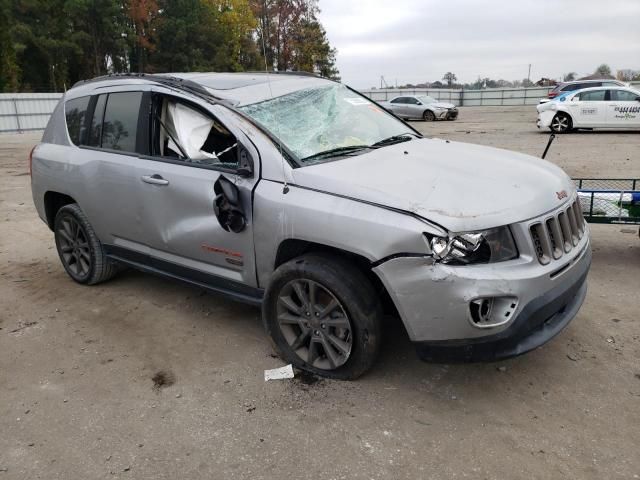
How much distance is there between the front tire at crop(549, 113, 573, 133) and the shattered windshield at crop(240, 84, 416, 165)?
1521cm

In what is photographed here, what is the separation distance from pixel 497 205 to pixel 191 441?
1947 mm

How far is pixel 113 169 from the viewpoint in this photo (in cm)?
410

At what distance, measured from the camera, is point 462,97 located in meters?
46.1

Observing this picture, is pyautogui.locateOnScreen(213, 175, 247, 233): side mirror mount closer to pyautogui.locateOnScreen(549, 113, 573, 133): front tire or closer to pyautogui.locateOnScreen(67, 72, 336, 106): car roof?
pyautogui.locateOnScreen(67, 72, 336, 106): car roof

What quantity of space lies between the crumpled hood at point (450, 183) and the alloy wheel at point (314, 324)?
0.61 metres

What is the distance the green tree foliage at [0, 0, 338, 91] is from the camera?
132ft

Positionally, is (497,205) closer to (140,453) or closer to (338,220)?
(338,220)

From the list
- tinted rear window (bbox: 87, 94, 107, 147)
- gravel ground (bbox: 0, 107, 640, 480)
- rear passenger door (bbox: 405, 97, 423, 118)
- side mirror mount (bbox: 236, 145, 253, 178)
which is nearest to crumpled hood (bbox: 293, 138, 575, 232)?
side mirror mount (bbox: 236, 145, 253, 178)

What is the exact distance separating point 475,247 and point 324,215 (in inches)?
31.3

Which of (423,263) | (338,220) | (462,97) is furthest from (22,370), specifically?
(462,97)

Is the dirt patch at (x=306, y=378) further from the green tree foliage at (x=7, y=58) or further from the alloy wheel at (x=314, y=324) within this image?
the green tree foliage at (x=7, y=58)

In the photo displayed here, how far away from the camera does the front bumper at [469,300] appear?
2582mm

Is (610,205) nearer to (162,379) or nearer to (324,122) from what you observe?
(324,122)

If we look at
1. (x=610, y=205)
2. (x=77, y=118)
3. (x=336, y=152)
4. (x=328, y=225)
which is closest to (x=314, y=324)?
(x=328, y=225)
